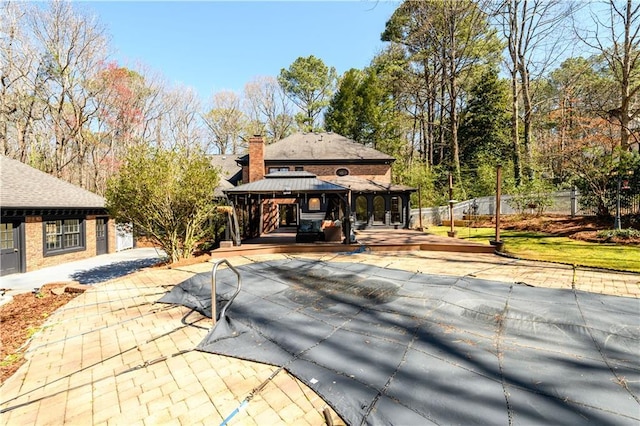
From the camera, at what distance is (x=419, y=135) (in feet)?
111

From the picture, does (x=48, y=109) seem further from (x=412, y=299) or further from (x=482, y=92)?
(x=482, y=92)

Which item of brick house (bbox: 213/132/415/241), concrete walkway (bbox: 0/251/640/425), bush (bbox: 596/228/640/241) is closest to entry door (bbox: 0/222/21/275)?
brick house (bbox: 213/132/415/241)

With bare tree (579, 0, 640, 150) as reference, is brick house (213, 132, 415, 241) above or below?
below

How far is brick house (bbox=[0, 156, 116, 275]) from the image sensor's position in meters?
11.8

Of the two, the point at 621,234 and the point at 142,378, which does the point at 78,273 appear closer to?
the point at 142,378

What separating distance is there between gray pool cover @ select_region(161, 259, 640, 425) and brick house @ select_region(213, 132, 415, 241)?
246 inches

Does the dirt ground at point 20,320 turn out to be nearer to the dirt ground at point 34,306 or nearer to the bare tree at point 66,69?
the dirt ground at point 34,306

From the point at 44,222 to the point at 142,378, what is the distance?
15490 millimetres

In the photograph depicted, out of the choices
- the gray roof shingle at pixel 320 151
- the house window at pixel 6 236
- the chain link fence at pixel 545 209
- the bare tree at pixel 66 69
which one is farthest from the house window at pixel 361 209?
the bare tree at pixel 66 69

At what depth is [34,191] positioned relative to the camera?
13.5m

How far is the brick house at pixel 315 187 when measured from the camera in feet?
37.8

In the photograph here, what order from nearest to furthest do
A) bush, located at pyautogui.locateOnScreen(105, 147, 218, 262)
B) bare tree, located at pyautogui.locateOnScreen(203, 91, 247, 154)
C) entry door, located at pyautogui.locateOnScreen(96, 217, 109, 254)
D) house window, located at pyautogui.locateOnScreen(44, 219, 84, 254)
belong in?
bush, located at pyautogui.locateOnScreen(105, 147, 218, 262) → house window, located at pyautogui.locateOnScreen(44, 219, 84, 254) → entry door, located at pyautogui.locateOnScreen(96, 217, 109, 254) → bare tree, located at pyautogui.locateOnScreen(203, 91, 247, 154)

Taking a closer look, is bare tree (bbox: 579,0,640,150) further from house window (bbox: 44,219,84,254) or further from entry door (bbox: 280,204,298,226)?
house window (bbox: 44,219,84,254)

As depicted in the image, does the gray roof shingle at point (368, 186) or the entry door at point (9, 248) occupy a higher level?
the gray roof shingle at point (368, 186)
